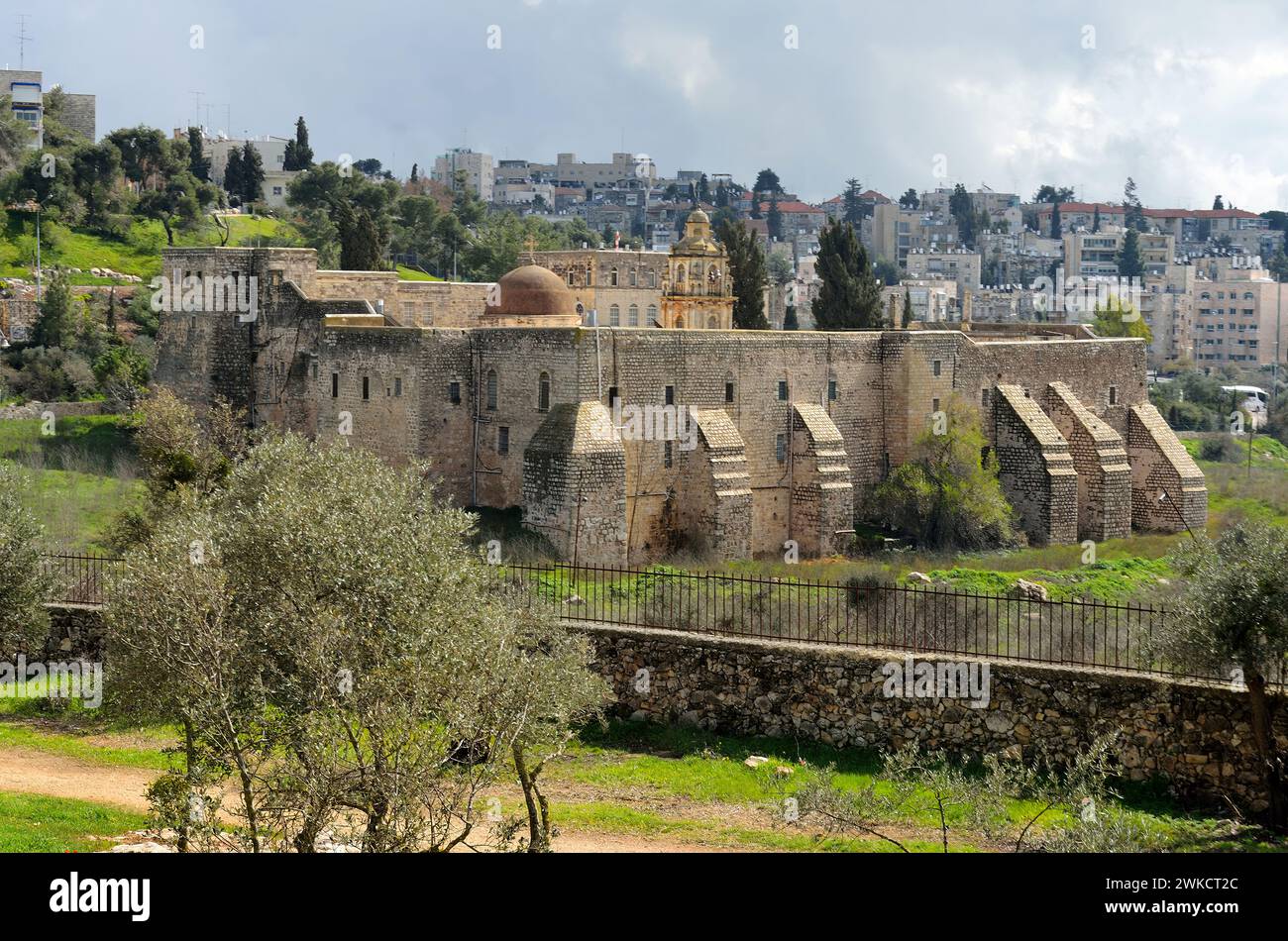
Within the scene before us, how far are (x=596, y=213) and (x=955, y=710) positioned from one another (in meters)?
141

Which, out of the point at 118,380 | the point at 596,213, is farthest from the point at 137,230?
the point at 596,213

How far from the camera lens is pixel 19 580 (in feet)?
72.1

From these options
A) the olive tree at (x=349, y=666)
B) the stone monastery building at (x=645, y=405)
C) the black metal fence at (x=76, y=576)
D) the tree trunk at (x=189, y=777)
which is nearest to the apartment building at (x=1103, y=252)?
the stone monastery building at (x=645, y=405)

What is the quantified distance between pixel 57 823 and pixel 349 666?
147 inches

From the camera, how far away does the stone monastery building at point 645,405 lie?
3192cm

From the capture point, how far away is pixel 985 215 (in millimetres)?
164750

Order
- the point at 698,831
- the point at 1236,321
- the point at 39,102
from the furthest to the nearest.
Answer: the point at 1236,321
the point at 39,102
the point at 698,831

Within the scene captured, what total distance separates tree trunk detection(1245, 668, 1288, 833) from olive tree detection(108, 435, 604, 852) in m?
6.56

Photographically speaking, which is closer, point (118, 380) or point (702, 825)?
point (702, 825)

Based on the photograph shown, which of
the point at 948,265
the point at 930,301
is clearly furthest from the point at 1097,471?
the point at 948,265

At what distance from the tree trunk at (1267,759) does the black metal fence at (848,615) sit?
2.16 feet

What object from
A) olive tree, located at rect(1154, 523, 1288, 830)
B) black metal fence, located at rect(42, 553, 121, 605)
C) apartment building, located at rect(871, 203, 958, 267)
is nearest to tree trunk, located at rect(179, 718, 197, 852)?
black metal fence, located at rect(42, 553, 121, 605)

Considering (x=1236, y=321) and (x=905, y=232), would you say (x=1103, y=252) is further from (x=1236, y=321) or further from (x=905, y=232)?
(x=1236, y=321)
